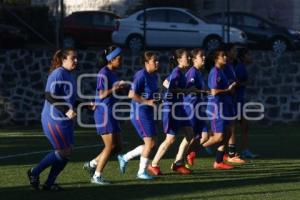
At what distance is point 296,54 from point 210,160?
886 cm

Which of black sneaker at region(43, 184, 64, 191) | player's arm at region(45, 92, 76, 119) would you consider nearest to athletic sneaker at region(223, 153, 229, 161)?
black sneaker at region(43, 184, 64, 191)

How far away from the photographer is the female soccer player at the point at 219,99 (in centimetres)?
1289

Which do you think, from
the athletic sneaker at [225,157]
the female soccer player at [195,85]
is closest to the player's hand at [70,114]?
the female soccer player at [195,85]

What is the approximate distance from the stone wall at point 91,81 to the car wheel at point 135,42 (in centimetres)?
270

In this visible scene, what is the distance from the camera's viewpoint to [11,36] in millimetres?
28984

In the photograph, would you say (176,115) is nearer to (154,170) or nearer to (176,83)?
(176,83)

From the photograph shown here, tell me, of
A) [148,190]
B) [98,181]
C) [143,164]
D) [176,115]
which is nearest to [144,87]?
[176,115]

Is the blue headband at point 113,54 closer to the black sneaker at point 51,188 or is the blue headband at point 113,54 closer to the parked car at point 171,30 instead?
the black sneaker at point 51,188

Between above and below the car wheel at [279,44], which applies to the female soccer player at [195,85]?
below

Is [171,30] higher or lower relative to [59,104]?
higher

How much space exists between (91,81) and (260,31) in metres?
9.70

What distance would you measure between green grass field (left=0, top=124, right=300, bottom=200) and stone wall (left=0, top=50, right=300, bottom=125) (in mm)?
4299

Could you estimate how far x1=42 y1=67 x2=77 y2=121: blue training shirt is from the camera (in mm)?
10594

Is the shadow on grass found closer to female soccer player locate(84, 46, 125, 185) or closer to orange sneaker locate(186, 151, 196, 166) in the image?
female soccer player locate(84, 46, 125, 185)
